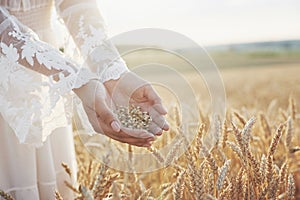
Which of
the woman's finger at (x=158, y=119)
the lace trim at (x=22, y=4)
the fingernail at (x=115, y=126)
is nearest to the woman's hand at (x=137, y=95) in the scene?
the woman's finger at (x=158, y=119)

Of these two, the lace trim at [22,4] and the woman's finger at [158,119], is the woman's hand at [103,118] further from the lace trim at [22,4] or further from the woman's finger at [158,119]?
the lace trim at [22,4]

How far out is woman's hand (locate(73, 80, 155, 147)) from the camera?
3.64 feet

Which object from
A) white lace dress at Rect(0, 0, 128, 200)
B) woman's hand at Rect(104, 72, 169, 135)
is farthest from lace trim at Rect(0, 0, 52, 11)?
woman's hand at Rect(104, 72, 169, 135)

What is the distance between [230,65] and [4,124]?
13.4m

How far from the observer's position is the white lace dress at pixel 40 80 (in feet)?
4.04

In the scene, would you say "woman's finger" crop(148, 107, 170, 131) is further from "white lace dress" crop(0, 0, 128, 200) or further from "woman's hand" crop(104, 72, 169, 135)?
"white lace dress" crop(0, 0, 128, 200)

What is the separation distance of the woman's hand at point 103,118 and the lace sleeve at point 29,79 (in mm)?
31

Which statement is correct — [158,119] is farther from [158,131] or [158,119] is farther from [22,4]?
[22,4]

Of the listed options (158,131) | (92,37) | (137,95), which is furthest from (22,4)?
(158,131)

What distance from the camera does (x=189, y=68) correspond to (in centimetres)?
134

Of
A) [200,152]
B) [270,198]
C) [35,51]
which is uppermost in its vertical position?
[35,51]

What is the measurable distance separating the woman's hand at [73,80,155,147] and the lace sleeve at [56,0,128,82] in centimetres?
9

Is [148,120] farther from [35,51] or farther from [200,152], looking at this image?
[35,51]

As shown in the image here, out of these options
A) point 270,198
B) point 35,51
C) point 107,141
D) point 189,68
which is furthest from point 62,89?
point 107,141
